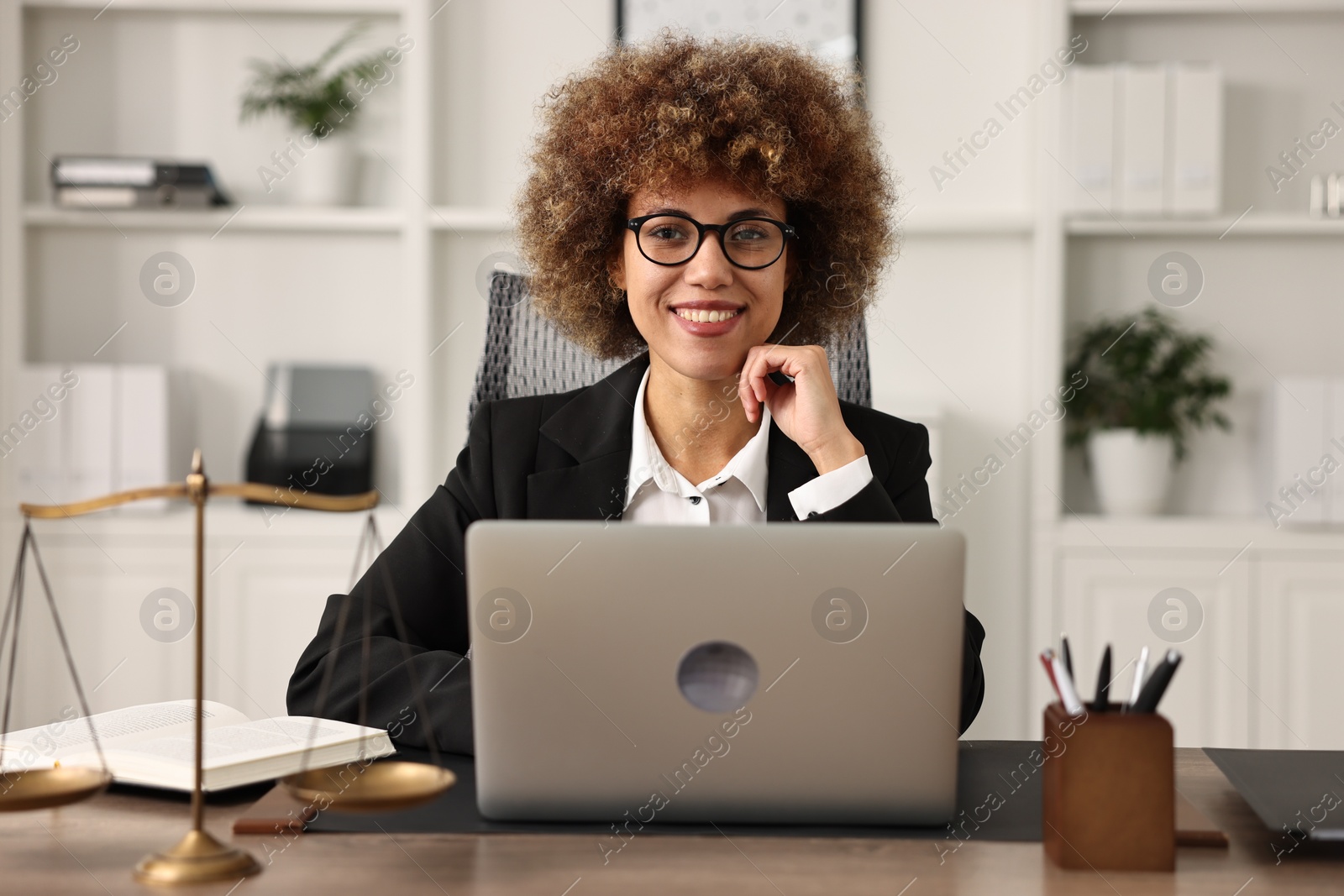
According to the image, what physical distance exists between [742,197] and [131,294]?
2081 mm

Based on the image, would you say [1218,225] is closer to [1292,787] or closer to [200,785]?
[1292,787]

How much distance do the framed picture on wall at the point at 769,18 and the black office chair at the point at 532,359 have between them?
1.33m

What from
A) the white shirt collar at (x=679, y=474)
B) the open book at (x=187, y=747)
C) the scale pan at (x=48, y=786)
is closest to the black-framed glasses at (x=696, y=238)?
the white shirt collar at (x=679, y=474)

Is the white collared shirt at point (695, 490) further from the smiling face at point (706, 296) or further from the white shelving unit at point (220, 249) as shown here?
the white shelving unit at point (220, 249)

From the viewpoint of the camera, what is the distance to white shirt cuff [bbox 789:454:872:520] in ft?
4.65

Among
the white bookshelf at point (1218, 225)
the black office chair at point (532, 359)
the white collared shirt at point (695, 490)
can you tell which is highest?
the white bookshelf at point (1218, 225)

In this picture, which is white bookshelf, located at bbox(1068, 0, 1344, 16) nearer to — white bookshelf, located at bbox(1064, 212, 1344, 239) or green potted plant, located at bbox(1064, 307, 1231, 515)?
white bookshelf, located at bbox(1064, 212, 1344, 239)

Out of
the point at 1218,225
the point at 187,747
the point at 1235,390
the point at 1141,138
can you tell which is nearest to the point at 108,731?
the point at 187,747

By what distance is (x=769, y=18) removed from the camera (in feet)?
9.43

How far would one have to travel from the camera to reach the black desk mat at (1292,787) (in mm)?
854

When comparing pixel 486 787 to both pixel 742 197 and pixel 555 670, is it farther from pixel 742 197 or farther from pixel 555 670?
pixel 742 197

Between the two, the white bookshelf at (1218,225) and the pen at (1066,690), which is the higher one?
the white bookshelf at (1218,225)

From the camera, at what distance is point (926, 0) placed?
2.91 m

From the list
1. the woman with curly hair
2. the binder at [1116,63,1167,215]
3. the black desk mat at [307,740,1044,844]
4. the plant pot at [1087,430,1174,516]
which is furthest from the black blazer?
the binder at [1116,63,1167,215]
